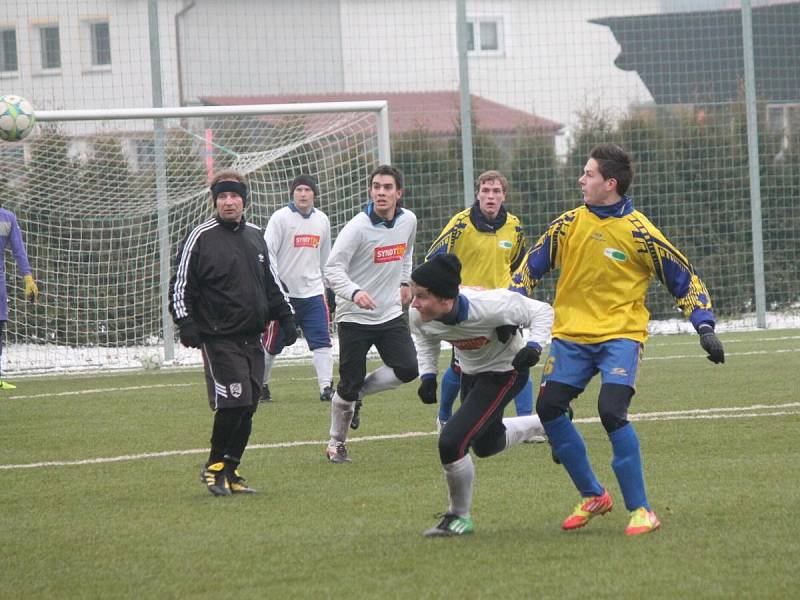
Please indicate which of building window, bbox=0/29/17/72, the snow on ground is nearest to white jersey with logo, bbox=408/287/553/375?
the snow on ground

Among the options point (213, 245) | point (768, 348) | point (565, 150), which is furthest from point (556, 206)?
point (213, 245)

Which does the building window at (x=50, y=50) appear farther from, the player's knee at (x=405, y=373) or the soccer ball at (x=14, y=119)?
the player's knee at (x=405, y=373)

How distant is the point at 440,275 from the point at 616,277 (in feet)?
2.97

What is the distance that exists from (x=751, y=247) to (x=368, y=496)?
13.9 meters

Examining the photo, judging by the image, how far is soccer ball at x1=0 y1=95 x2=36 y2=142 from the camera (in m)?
12.7

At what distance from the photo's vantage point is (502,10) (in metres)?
28.7

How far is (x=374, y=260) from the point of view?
9531 millimetres

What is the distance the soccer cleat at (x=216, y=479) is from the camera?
25.8 ft

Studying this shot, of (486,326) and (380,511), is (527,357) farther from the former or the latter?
(380,511)

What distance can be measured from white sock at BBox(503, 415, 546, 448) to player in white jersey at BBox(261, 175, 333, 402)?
542cm

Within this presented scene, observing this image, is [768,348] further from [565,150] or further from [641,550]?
[641,550]

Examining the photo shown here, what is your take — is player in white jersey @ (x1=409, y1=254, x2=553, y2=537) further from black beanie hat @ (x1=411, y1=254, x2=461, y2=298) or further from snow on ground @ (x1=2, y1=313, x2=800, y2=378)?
snow on ground @ (x1=2, y1=313, x2=800, y2=378)

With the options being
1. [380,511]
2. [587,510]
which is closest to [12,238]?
[380,511]

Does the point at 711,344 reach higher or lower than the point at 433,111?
lower
